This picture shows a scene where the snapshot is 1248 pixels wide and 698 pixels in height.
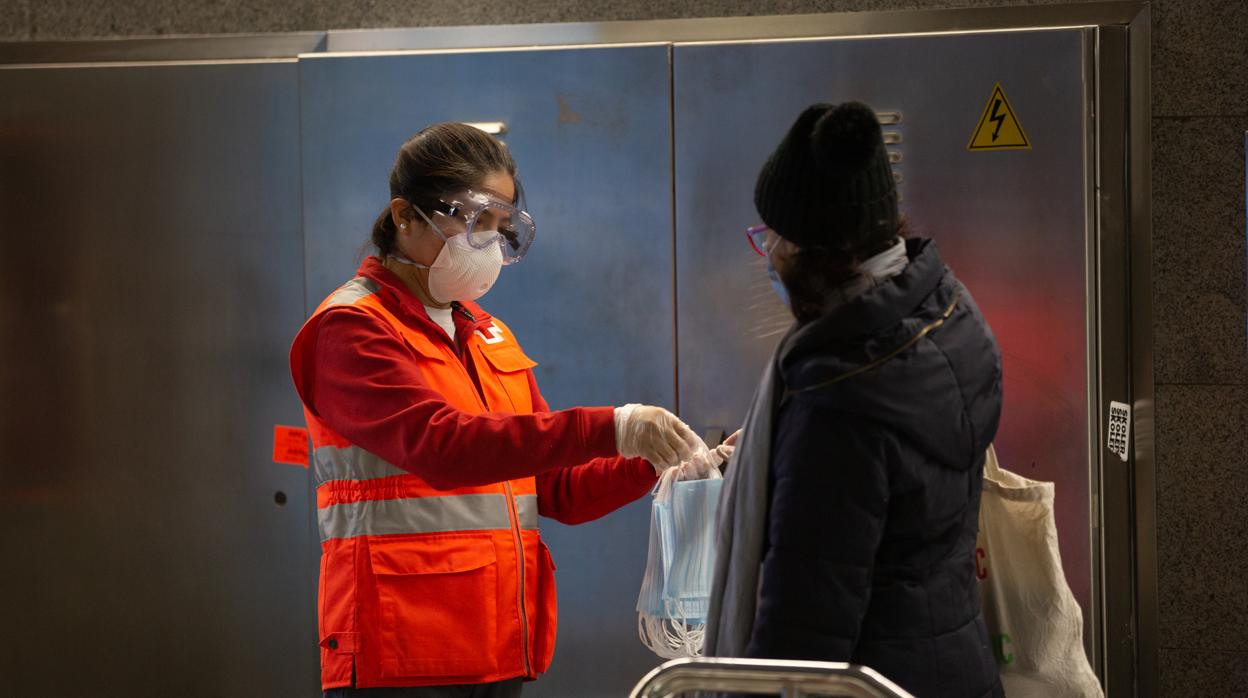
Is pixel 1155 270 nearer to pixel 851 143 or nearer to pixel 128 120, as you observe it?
pixel 851 143

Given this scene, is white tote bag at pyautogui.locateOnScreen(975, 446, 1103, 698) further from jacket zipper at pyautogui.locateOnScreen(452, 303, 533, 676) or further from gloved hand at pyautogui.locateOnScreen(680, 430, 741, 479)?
jacket zipper at pyautogui.locateOnScreen(452, 303, 533, 676)

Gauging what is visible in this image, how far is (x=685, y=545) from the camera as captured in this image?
6.39ft

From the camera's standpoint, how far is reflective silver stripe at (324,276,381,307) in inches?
74.2

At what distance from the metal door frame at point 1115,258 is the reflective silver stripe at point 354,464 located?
1.21m

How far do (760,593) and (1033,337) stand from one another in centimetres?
135

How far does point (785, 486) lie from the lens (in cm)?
141

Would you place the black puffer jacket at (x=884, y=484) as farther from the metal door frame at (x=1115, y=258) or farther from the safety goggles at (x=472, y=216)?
the metal door frame at (x=1115, y=258)

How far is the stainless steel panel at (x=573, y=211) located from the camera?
8.63 feet

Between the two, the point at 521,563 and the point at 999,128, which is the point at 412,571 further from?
the point at 999,128

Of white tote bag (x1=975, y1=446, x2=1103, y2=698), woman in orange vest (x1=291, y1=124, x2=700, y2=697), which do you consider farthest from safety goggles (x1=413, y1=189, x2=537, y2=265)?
white tote bag (x1=975, y1=446, x2=1103, y2=698)

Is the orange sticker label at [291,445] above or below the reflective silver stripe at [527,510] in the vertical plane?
above

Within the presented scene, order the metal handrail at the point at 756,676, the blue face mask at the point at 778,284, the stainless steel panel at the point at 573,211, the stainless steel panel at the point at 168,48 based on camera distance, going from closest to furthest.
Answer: the metal handrail at the point at 756,676 → the blue face mask at the point at 778,284 → the stainless steel panel at the point at 573,211 → the stainless steel panel at the point at 168,48

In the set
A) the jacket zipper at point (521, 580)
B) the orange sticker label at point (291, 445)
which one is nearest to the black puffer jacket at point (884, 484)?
the jacket zipper at point (521, 580)

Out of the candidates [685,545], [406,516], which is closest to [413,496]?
[406,516]
